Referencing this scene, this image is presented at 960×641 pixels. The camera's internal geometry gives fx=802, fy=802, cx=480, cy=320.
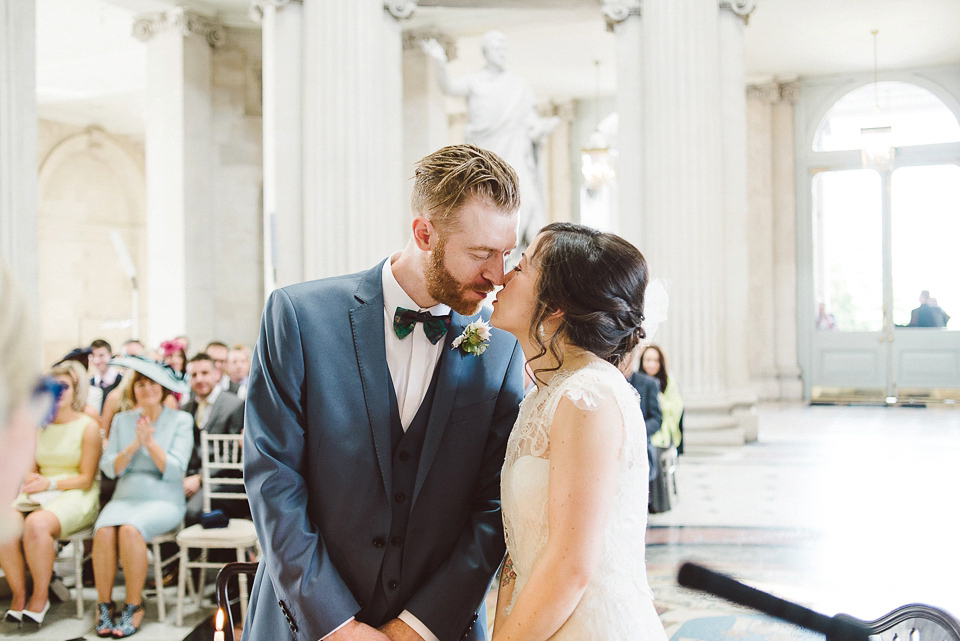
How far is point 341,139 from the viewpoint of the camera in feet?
27.9

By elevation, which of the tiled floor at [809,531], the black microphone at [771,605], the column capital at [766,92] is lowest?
the tiled floor at [809,531]

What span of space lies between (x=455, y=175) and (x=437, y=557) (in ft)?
2.88

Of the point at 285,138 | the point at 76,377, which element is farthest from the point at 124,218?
the point at 76,377

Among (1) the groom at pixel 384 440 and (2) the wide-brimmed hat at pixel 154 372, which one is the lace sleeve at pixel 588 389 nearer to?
(1) the groom at pixel 384 440

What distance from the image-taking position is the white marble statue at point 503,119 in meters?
9.45

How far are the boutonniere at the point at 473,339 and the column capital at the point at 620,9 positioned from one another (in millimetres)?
7972

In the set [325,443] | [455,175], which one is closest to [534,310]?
[455,175]

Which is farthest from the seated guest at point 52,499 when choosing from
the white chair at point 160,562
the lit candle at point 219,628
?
the lit candle at point 219,628

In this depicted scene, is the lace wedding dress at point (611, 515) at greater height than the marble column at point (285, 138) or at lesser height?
lesser

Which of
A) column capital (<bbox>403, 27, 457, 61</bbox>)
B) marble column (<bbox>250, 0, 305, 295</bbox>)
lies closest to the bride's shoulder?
marble column (<bbox>250, 0, 305, 295</bbox>)

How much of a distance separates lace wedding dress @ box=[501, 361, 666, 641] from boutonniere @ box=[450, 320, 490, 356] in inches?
7.5

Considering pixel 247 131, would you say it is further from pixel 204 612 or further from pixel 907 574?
pixel 907 574

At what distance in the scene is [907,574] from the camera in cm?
468

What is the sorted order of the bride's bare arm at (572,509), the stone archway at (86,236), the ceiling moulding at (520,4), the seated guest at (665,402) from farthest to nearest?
the stone archway at (86,236)
the ceiling moulding at (520,4)
the seated guest at (665,402)
the bride's bare arm at (572,509)
